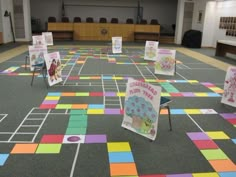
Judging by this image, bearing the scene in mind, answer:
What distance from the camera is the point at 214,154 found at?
317 cm

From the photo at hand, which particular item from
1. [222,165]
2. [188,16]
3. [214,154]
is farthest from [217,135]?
[188,16]

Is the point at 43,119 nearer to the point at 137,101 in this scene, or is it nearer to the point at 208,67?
the point at 137,101

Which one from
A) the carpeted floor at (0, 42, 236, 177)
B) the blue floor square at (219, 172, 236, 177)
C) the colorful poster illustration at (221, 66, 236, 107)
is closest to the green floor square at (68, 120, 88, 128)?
the carpeted floor at (0, 42, 236, 177)

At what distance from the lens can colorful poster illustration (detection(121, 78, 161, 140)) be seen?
326 centimetres

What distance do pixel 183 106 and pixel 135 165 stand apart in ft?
7.03

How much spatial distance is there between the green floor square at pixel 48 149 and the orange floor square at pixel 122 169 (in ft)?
2.40

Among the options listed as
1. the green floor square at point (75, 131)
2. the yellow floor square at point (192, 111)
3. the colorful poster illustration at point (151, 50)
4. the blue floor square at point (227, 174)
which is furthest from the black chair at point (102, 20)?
the blue floor square at point (227, 174)

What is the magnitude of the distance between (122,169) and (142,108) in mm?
878

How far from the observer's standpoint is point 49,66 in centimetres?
538

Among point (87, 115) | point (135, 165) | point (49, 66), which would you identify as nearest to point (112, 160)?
point (135, 165)

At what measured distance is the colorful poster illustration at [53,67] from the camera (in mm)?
5355

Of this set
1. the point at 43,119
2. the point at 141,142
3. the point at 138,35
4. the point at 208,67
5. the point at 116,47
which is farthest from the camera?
the point at 138,35

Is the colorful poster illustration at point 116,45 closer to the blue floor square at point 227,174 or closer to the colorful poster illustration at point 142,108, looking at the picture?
the colorful poster illustration at point 142,108

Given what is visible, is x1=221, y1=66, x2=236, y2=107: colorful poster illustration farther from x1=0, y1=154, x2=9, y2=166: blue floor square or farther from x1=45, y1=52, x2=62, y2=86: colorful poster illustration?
x1=0, y1=154, x2=9, y2=166: blue floor square
